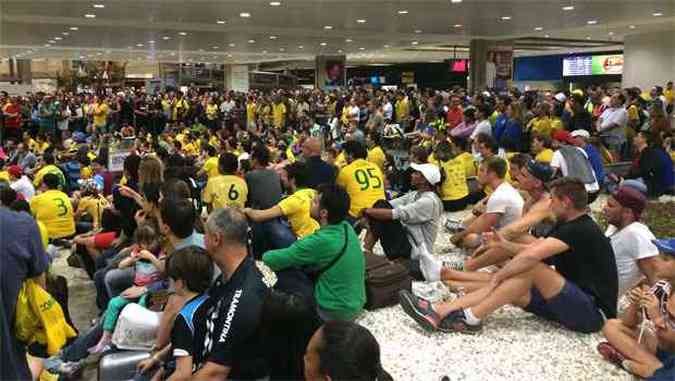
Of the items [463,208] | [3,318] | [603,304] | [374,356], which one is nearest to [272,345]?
[374,356]

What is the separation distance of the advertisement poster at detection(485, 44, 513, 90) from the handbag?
67.6 feet

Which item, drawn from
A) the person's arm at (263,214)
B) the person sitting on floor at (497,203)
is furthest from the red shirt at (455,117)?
the person's arm at (263,214)

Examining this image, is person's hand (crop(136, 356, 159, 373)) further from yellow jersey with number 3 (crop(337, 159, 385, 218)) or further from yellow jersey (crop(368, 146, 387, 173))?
yellow jersey (crop(368, 146, 387, 173))

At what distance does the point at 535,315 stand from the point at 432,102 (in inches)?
443

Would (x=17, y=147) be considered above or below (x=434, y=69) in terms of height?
below

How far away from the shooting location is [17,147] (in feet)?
42.8

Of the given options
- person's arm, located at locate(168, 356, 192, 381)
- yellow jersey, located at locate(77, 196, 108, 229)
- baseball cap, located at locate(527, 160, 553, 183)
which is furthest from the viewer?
yellow jersey, located at locate(77, 196, 108, 229)

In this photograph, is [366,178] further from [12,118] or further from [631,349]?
[12,118]

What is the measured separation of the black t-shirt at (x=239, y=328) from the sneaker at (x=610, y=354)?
8.27ft

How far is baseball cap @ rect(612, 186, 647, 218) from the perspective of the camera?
4.44 meters

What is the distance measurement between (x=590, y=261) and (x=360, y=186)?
9.15ft

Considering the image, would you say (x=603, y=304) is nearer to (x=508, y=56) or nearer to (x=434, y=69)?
(x=508, y=56)

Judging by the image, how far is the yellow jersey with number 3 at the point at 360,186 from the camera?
21.4ft

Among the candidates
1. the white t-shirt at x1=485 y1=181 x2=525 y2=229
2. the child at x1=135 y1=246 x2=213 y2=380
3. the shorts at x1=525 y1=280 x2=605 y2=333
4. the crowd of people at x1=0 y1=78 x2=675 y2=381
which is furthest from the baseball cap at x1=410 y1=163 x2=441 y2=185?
the child at x1=135 y1=246 x2=213 y2=380
